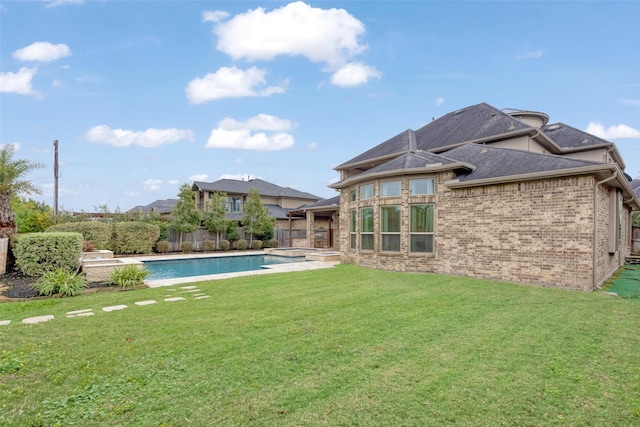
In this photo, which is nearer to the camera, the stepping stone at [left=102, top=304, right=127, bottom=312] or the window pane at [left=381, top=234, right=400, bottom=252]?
the stepping stone at [left=102, top=304, right=127, bottom=312]

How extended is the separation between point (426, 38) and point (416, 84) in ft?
11.8

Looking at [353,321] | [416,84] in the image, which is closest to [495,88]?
[416,84]

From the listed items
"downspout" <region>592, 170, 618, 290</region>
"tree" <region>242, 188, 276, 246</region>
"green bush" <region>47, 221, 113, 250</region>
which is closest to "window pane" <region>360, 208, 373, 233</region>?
"downspout" <region>592, 170, 618, 290</region>

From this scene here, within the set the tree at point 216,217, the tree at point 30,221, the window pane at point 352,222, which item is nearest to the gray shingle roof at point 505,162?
the window pane at point 352,222

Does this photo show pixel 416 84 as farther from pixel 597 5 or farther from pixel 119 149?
pixel 119 149

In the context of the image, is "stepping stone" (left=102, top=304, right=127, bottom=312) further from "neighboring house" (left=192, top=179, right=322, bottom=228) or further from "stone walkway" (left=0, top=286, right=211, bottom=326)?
"neighboring house" (left=192, top=179, right=322, bottom=228)

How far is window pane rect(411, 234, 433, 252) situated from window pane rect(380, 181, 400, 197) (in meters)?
1.64

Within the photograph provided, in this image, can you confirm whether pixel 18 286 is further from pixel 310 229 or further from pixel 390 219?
pixel 310 229

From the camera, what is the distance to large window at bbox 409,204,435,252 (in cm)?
1131

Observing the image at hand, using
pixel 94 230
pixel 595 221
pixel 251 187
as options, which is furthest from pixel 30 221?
pixel 595 221

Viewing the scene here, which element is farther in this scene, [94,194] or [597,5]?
[94,194]

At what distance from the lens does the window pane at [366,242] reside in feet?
42.3

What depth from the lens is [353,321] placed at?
5.53 metres

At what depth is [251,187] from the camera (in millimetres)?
33000
